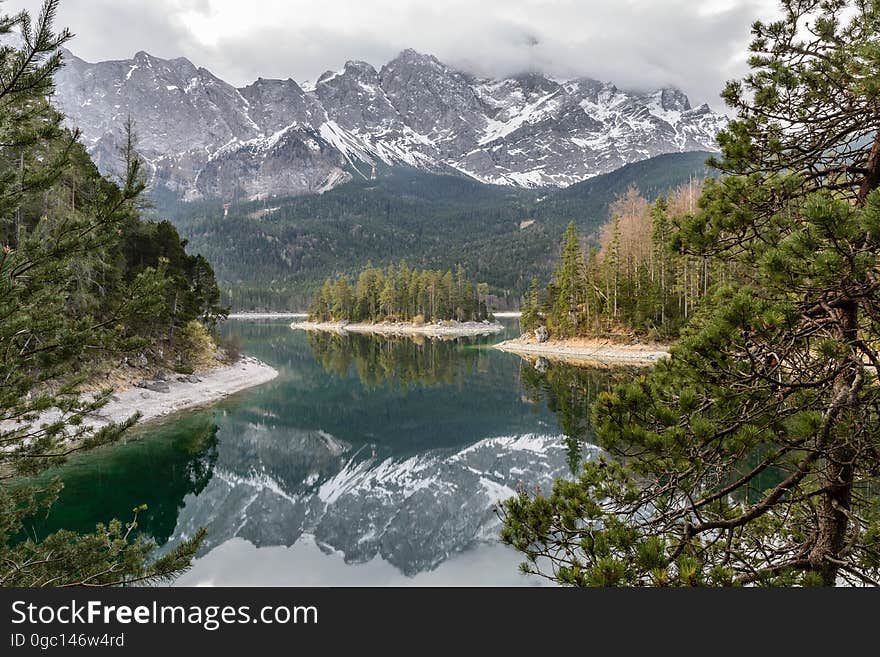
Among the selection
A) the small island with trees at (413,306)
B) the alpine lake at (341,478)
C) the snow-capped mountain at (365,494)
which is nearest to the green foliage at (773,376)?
the alpine lake at (341,478)

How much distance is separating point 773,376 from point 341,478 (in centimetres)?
1751

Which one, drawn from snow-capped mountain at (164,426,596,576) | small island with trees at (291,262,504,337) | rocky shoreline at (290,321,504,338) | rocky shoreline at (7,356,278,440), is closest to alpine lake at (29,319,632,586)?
snow-capped mountain at (164,426,596,576)

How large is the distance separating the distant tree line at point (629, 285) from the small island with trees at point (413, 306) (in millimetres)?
34299

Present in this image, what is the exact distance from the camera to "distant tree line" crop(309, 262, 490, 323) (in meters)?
97.5

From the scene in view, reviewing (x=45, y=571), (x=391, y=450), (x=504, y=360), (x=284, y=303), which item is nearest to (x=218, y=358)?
(x=391, y=450)

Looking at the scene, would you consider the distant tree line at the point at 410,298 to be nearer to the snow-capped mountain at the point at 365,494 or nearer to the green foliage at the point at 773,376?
the snow-capped mountain at the point at 365,494

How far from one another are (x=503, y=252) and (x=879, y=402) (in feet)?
648

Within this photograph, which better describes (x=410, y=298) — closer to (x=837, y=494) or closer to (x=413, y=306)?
(x=413, y=306)

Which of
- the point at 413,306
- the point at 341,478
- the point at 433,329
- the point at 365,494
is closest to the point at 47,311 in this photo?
the point at 365,494

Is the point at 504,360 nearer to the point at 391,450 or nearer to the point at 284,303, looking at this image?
the point at 391,450

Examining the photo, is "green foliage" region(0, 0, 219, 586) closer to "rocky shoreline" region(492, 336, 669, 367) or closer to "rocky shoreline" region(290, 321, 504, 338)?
"rocky shoreline" region(492, 336, 669, 367)

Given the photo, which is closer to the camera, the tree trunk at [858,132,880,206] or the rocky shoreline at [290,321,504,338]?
the tree trunk at [858,132,880,206]

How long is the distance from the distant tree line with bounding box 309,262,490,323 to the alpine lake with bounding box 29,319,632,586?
61094mm

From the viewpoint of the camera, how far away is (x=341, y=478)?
63.6 feet
